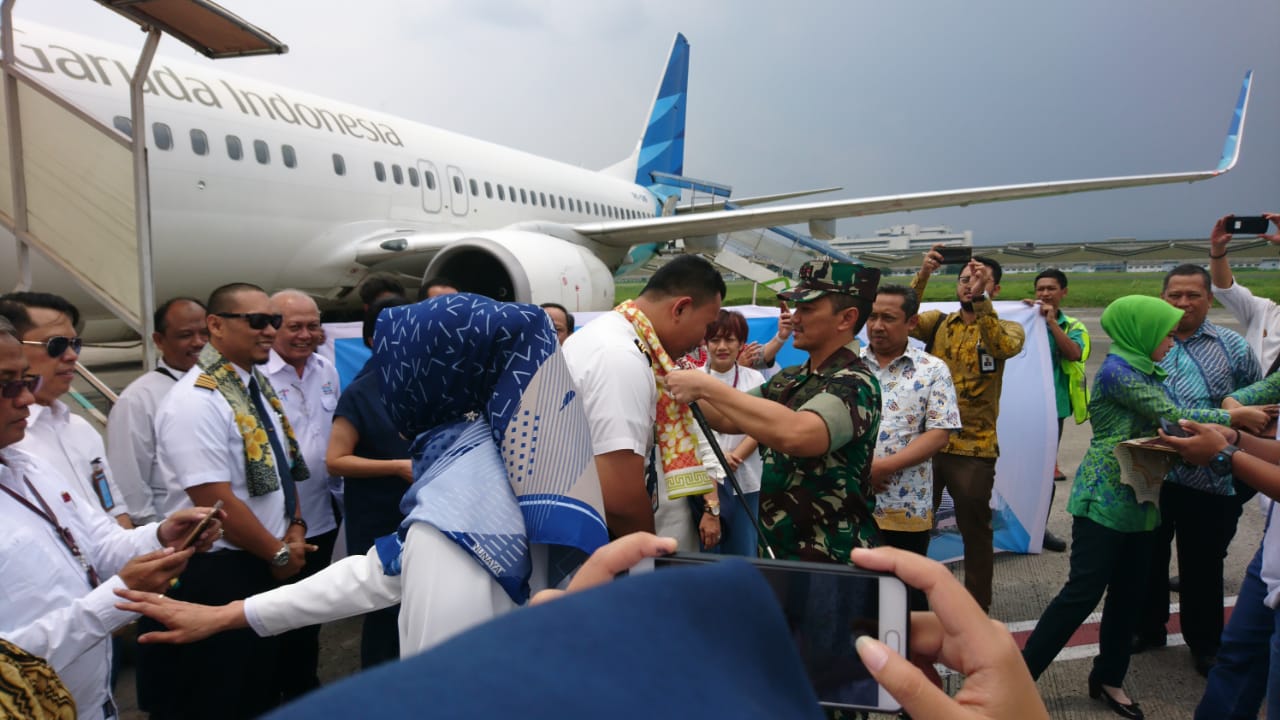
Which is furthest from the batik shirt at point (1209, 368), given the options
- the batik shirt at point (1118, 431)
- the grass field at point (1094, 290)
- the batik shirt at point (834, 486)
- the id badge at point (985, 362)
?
the grass field at point (1094, 290)

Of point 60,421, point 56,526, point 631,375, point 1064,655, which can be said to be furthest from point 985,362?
point 60,421

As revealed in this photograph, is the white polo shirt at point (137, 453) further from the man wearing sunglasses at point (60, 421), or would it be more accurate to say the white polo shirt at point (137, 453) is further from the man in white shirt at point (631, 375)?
the man in white shirt at point (631, 375)

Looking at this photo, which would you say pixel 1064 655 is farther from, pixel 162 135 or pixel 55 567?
pixel 162 135

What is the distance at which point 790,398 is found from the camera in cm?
247

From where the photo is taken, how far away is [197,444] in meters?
2.54

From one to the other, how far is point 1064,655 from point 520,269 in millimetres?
6052

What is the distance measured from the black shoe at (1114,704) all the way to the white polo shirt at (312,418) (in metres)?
3.48

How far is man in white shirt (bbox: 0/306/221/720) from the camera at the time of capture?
66.9 inches

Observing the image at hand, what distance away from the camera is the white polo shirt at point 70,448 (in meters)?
2.37

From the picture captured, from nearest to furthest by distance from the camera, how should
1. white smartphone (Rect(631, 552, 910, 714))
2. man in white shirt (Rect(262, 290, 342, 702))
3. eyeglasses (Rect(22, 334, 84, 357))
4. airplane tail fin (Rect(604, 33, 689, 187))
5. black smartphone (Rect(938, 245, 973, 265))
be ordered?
white smartphone (Rect(631, 552, 910, 714)) < eyeglasses (Rect(22, 334, 84, 357)) < man in white shirt (Rect(262, 290, 342, 702)) < black smartphone (Rect(938, 245, 973, 265)) < airplane tail fin (Rect(604, 33, 689, 187))

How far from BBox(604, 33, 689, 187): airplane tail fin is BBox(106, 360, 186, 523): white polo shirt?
1801 centimetres

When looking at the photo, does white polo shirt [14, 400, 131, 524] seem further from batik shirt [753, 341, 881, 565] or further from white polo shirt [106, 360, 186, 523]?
batik shirt [753, 341, 881, 565]

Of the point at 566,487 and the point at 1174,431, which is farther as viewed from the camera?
the point at 1174,431

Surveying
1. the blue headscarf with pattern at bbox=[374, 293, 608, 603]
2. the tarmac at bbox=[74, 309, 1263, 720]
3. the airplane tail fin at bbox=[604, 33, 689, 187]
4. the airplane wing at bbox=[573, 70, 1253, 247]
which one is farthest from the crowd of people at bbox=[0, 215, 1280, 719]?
the airplane tail fin at bbox=[604, 33, 689, 187]
